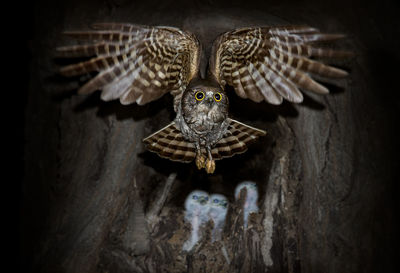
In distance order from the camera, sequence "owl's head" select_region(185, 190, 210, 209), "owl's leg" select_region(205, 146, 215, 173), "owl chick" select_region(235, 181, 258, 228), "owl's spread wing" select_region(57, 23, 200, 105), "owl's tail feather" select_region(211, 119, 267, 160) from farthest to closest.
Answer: "owl's head" select_region(185, 190, 210, 209)
"owl chick" select_region(235, 181, 258, 228)
"owl's tail feather" select_region(211, 119, 267, 160)
"owl's leg" select_region(205, 146, 215, 173)
"owl's spread wing" select_region(57, 23, 200, 105)

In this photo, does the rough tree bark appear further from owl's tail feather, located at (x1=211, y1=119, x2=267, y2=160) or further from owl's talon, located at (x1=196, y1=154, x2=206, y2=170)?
owl's talon, located at (x1=196, y1=154, x2=206, y2=170)

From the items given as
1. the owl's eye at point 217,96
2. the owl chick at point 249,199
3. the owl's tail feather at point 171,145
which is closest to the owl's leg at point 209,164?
the owl's tail feather at point 171,145

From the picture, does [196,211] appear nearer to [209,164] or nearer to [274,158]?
[274,158]

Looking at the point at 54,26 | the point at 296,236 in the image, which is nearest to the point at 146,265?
the point at 296,236

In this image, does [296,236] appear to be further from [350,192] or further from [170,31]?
[170,31]

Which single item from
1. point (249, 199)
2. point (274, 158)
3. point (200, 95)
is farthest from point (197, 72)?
point (249, 199)

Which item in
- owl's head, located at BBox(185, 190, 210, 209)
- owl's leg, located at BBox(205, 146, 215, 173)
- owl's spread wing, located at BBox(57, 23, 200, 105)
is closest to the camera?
owl's spread wing, located at BBox(57, 23, 200, 105)

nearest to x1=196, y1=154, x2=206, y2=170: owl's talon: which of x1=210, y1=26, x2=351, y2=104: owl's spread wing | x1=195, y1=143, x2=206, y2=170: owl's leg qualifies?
x1=195, y1=143, x2=206, y2=170: owl's leg
